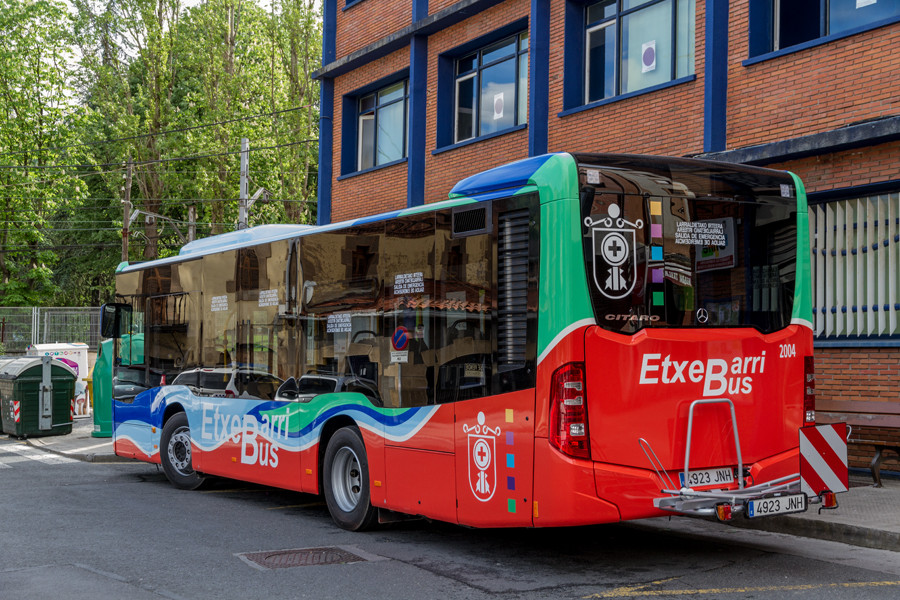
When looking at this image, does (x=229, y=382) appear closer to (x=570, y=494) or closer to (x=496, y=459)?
(x=496, y=459)

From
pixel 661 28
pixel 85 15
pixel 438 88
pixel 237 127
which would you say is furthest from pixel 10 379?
pixel 85 15

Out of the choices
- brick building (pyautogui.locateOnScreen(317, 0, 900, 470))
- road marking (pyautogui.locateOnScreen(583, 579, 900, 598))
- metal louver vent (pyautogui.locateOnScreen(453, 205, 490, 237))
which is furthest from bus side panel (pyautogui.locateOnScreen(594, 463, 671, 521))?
brick building (pyautogui.locateOnScreen(317, 0, 900, 470))

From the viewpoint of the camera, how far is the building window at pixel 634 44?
47.9 feet

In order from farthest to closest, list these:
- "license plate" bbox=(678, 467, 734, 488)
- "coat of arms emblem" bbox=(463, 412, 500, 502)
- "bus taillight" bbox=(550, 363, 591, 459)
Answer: "coat of arms emblem" bbox=(463, 412, 500, 502) < "license plate" bbox=(678, 467, 734, 488) < "bus taillight" bbox=(550, 363, 591, 459)

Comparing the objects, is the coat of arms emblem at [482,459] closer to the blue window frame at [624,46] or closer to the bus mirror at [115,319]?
the bus mirror at [115,319]

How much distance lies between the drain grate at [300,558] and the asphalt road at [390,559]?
0.02m

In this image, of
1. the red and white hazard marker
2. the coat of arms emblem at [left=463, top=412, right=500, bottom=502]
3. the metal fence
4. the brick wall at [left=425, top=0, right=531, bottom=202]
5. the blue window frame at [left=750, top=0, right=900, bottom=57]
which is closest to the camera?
the coat of arms emblem at [left=463, top=412, right=500, bottom=502]

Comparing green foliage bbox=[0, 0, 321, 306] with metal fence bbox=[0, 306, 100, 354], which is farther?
green foliage bbox=[0, 0, 321, 306]

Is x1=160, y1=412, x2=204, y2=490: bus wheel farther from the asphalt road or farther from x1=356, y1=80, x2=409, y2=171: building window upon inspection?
x1=356, y1=80, x2=409, y2=171: building window

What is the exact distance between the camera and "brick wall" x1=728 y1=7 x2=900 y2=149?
11711mm

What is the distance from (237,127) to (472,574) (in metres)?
32.8

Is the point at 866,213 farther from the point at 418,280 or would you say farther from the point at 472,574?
the point at 472,574

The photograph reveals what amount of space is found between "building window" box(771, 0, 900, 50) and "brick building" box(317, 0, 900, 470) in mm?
25

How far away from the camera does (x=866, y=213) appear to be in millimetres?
12016
